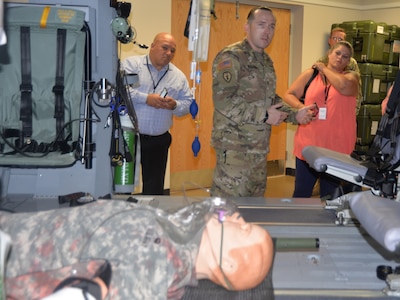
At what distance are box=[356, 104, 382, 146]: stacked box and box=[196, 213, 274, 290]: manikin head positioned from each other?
4.72 meters

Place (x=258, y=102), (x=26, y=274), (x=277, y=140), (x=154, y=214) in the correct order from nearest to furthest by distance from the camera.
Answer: (x=26, y=274) → (x=154, y=214) → (x=258, y=102) → (x=277, y=140)

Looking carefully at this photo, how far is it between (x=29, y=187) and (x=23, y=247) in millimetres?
1344

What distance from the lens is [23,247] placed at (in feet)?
4.04

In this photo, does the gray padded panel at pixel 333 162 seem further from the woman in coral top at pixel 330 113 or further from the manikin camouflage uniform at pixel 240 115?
the woman in coral top at pixel 330 113

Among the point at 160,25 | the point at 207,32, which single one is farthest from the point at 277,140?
the point at 207,32

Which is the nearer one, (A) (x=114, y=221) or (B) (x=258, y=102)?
(A) (x=114, y=221)

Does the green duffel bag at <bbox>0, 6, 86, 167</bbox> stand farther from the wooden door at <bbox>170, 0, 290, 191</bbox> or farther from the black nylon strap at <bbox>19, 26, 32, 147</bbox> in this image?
the wooden door at <bbox>170, 0, 290, 191</bbox>

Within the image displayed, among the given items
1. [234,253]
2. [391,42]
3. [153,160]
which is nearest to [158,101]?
[153,160]

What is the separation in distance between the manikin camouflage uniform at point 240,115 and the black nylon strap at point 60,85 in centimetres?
91

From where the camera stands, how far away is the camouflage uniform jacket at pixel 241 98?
9.06 ft

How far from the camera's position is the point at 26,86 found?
232 cm

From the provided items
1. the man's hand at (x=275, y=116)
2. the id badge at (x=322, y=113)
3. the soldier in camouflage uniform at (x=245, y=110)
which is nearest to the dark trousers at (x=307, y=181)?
the id badge at (x=322, y=113)

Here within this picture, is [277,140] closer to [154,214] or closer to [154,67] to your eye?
[154,67]

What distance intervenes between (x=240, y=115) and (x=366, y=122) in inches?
135
